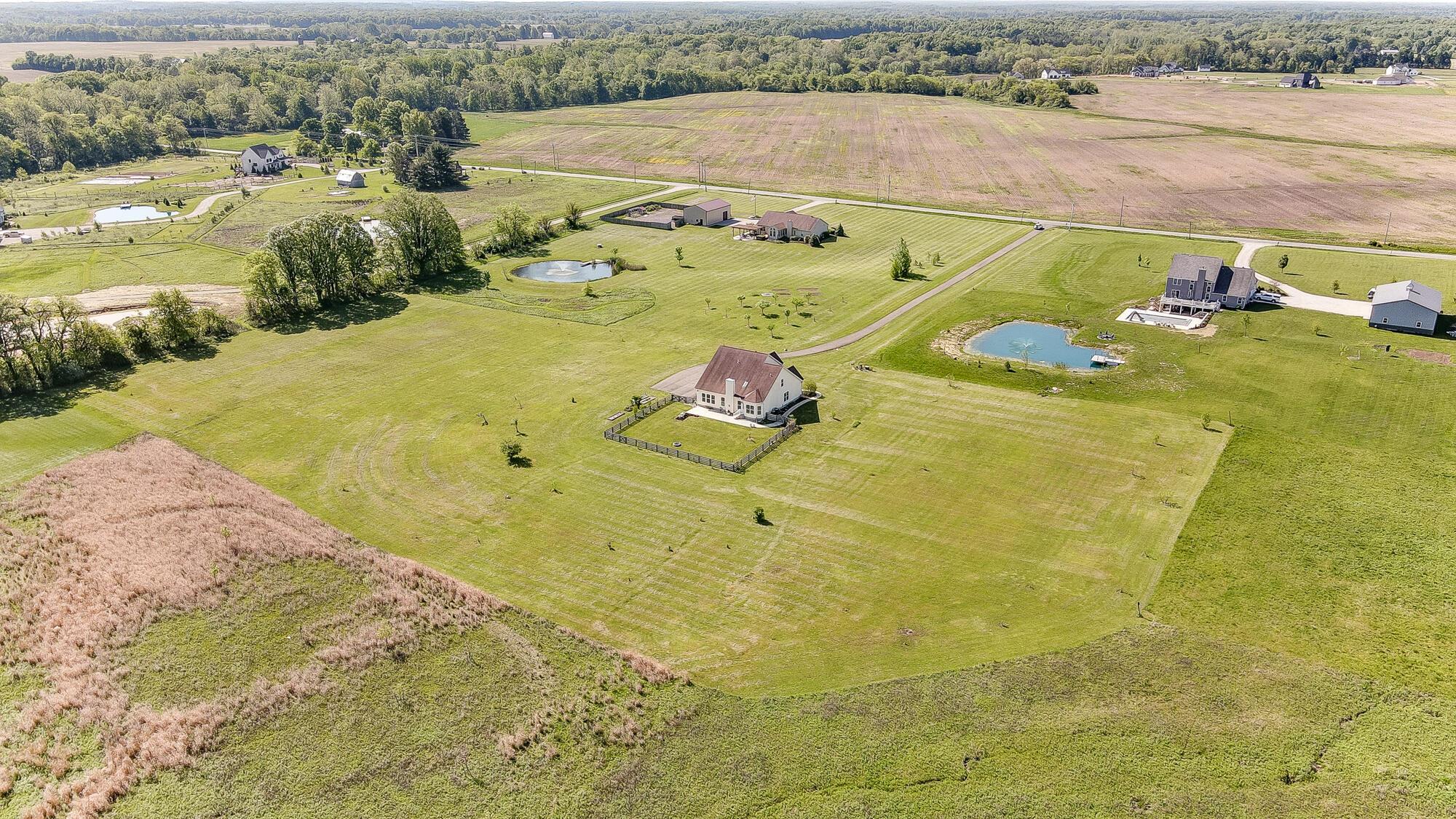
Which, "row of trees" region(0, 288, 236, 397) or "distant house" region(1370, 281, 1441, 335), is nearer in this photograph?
"row of trees" region(0, 288, 236, 397)

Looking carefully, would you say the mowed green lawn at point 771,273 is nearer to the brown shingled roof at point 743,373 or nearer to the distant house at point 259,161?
the brown shingled roof at point 743,373

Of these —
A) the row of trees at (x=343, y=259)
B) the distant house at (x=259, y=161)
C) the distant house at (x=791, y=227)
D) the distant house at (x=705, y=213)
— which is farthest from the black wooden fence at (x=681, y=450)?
the distant house at (x=259, y=161)

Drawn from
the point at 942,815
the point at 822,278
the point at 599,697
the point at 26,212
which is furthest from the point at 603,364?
the point at 26,212

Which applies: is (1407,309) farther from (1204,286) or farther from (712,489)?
(712,489)

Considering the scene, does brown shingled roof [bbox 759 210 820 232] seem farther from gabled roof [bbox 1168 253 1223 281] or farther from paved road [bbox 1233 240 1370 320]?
paved road [bbox 1233 240 1370 320]

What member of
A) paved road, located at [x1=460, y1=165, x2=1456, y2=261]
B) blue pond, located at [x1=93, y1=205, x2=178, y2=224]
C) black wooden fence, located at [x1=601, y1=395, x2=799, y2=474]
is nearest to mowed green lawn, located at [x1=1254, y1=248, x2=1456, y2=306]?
paved road, located at [x1=460, y1=165, x2=1456, y2=261]
